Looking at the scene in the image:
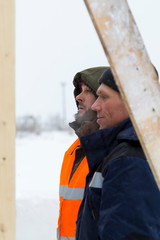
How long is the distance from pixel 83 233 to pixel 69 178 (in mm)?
754

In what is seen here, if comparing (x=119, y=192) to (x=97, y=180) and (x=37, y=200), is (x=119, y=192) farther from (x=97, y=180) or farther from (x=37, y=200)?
(x=37, y=200)

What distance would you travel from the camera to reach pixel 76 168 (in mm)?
2422

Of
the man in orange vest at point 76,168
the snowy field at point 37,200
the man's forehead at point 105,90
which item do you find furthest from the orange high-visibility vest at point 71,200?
the snowy field at point 37,200

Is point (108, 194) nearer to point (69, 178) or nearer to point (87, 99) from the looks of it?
point (69, 178)

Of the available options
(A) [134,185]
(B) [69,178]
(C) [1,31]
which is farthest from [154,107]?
(B) [69,178]

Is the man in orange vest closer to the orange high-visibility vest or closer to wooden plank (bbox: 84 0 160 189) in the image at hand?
the orange high-visibility vest

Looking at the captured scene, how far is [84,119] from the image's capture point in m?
2.67

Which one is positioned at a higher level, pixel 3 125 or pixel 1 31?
pixel 1 31

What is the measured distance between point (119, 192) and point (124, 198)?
0.11 ft

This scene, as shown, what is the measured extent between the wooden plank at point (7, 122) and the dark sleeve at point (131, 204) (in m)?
0.43

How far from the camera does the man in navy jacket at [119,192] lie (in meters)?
1.41

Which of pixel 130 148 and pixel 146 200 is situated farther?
pixel 130 148

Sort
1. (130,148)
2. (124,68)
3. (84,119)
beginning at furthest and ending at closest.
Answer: (84,119)
(130,148)
(124,68)

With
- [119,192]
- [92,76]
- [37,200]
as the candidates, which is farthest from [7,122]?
[37,200]
